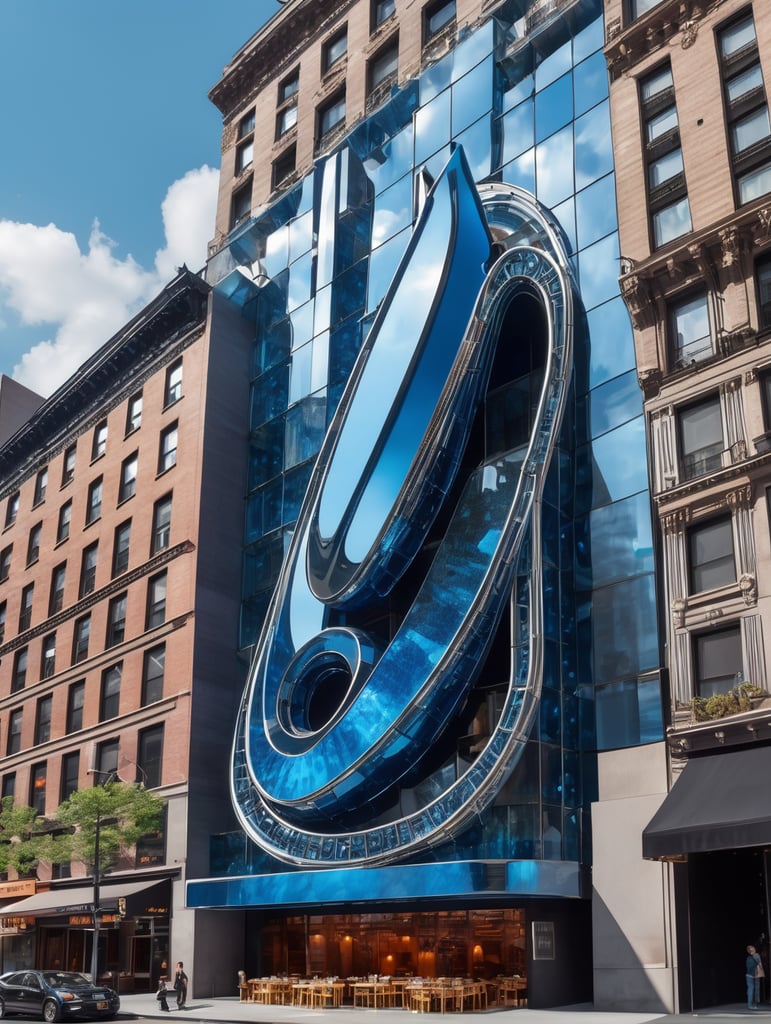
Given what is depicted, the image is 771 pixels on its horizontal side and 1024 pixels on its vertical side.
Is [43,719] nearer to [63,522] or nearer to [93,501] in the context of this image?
[63,522]

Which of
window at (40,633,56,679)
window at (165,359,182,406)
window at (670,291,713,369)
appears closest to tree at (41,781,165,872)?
window at (40,633,56,679)

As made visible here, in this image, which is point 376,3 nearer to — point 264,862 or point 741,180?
point 741,180

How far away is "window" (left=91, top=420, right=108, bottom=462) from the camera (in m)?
57.0

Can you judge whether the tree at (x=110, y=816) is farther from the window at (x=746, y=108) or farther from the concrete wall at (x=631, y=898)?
the window at (x=746, y=108)

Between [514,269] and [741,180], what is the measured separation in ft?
25.1

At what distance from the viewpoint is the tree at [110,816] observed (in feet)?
137

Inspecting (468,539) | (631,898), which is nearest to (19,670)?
(468,539)

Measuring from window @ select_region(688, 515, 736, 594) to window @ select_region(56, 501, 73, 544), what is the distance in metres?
37.6

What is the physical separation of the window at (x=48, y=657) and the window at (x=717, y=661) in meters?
36.7

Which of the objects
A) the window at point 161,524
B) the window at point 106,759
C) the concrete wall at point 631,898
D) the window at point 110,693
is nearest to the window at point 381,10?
the window at point 161,524

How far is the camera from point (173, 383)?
171 ft

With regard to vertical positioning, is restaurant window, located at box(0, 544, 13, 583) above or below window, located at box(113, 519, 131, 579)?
above

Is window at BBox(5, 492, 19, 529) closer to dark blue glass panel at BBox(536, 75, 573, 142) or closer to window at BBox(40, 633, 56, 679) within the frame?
window at BBox(40, 633, 56, 679)

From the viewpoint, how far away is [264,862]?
3722 cm
